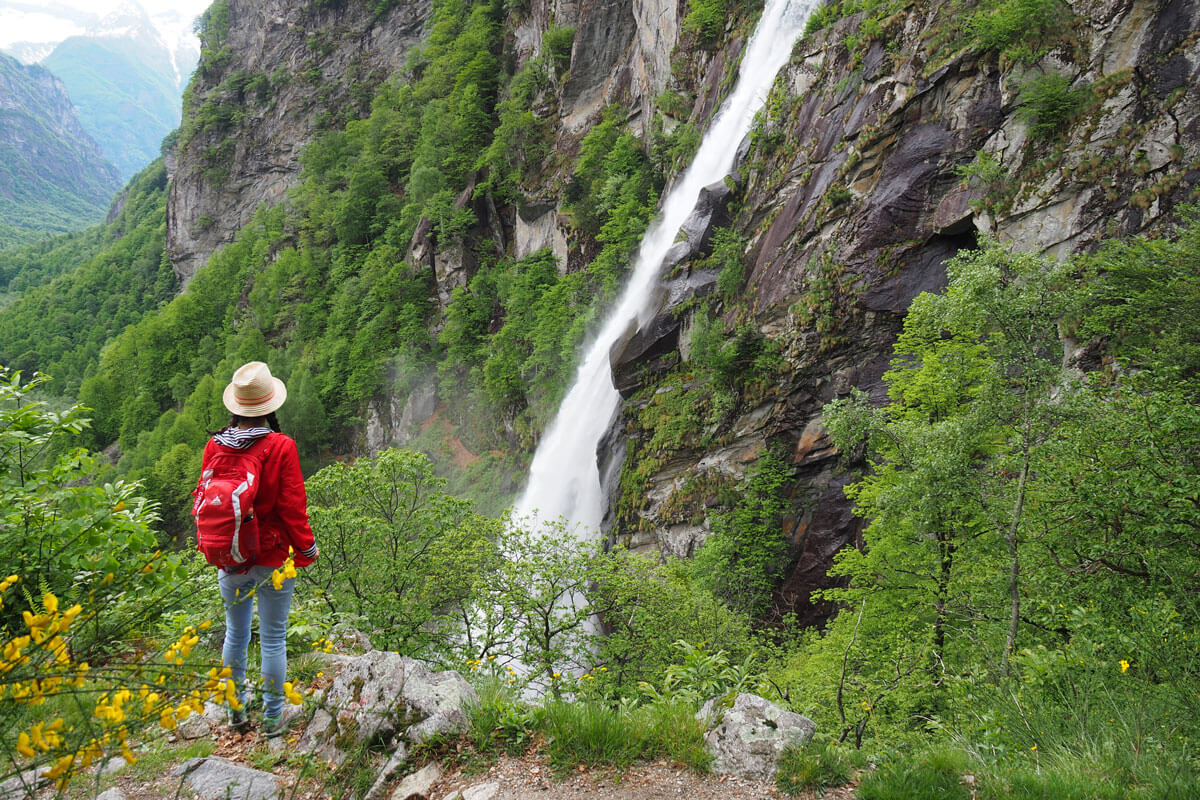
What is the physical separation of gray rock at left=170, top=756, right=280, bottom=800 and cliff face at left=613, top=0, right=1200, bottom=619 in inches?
449

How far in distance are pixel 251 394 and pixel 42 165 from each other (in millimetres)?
221240

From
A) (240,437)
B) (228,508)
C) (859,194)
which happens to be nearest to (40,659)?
(228,508)

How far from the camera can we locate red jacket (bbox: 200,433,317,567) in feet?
11.8

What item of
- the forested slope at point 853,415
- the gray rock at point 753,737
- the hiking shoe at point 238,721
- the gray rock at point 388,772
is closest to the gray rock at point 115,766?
the hiking shoe at point 238,721

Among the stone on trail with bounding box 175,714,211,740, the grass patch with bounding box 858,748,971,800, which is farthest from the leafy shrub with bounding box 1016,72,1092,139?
the stone on trail with bounding box 175,714,211,740

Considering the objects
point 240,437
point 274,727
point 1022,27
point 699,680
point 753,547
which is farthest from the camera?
point 753,547

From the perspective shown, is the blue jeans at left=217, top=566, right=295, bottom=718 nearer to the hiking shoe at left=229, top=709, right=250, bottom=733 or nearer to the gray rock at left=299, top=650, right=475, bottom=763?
the hiking shoe at left=229, top=709, right=250, bottom=733

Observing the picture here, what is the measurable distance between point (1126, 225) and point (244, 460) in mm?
11619

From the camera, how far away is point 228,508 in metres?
3.36

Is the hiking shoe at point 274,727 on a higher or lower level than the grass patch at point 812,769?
higher

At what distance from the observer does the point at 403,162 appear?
4459cm

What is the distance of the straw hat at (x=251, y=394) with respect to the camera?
3680mm

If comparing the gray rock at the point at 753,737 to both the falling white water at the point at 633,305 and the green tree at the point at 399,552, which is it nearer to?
the green tree at the point at 399,552

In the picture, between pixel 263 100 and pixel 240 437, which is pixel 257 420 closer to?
pixel 240 437
